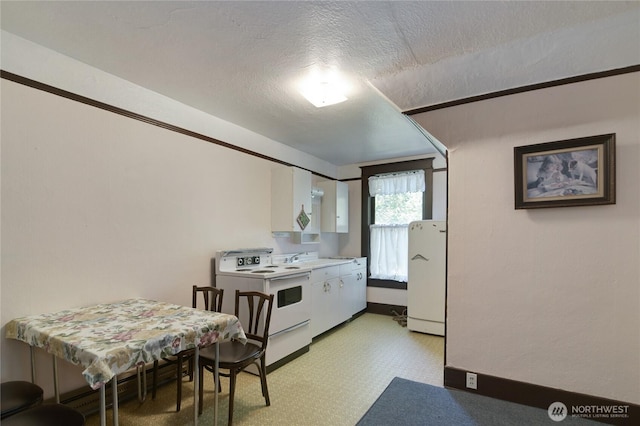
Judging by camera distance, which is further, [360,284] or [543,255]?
[360,284]

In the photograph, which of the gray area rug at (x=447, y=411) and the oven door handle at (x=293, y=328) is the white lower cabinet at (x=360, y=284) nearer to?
the oven door handle at (x=293, y=328)

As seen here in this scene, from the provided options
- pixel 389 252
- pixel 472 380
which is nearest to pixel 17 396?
pixel 472 380

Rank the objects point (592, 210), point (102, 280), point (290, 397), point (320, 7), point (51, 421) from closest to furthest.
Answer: point (51, 421), point (320, 7), point (592, 210), point (102, 280), point (290, 397)

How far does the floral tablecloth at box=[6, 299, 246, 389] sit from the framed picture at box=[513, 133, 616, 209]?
2230 mm

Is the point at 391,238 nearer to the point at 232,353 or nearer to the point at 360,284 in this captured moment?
the point at 360,284

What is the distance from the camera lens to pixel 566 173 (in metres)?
2.11

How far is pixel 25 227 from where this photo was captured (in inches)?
75.6

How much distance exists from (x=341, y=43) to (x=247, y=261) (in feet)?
7.66

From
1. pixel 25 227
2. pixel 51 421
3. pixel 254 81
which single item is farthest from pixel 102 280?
pixel 254 81

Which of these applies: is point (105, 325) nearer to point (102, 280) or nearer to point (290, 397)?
point (102, 280)

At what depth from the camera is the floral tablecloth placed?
1.37m

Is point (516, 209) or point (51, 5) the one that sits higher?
point (51, 5)

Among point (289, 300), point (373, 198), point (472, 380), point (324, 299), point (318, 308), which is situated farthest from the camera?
point (373, 198)

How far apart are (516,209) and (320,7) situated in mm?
1892
